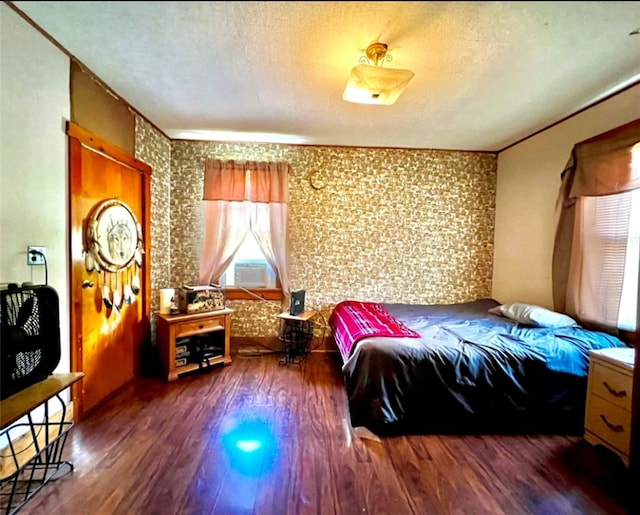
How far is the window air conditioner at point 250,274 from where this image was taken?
12.2 ft

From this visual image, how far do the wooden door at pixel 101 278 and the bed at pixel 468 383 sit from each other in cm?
190

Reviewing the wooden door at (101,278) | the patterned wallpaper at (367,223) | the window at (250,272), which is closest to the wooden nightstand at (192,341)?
the wooden door at (101,278)

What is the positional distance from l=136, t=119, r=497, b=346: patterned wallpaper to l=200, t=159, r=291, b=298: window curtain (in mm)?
145

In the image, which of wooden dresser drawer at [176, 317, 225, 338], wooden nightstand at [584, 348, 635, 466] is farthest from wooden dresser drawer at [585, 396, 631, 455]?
wooden dresser drawer at [176, 317, 225, 338]

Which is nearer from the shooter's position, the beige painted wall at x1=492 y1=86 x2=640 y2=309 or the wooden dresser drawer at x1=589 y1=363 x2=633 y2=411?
the wooden dresser drawer at x1=589 y1=363 x2=633 y2=411

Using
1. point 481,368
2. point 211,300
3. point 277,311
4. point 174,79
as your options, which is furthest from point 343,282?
point 174,79

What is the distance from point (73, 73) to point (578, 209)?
3.99 metres

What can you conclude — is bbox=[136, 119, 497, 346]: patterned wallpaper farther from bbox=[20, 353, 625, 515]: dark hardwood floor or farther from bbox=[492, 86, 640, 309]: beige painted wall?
bbox=[20, 353, 625, 515]: dark hardwood floor

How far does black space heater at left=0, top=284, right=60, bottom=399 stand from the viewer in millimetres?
1377

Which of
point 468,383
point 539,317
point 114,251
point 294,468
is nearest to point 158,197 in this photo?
point 114,251

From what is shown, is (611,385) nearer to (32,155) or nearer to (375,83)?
(375,83)

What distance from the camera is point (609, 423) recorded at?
1.85 m

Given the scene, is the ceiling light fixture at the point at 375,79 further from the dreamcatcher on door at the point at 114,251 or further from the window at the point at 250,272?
Answer: the window at the point at 250,272

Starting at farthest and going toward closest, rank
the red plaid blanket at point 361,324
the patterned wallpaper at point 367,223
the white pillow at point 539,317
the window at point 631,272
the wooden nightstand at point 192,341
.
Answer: the patterned wallpaper at point 367,223 < the wooden nightstand at point 192,341 < the white pillow at point 539,317 < the red plaid blanket at point 361,324 < the window at point 631,272
